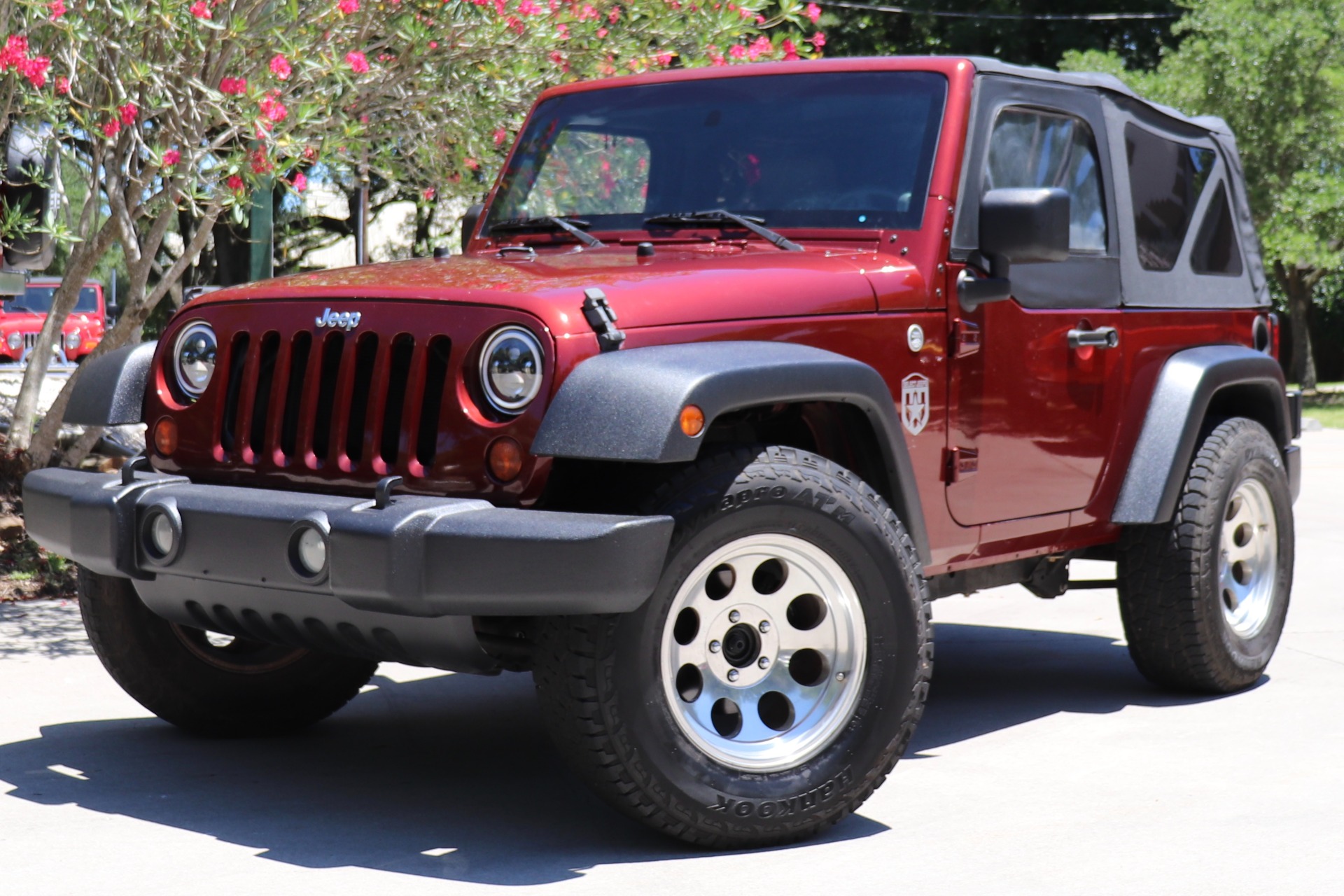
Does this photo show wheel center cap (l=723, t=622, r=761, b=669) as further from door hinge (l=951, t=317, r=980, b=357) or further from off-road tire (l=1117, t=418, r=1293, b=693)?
off-road tire (l=1117, t=418, r=1293, b=693)

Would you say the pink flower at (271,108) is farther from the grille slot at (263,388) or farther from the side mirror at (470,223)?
the grille slot at (263,388)

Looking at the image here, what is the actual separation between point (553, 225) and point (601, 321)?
1.48 metres

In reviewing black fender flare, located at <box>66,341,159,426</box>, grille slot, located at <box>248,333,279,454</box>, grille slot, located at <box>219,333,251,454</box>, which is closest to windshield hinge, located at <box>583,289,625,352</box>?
grille slot, located at <box>248,333,279,454</box>

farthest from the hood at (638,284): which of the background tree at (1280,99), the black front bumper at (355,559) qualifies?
the background tree at (1280,99)

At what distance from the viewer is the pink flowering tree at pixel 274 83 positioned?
677cm

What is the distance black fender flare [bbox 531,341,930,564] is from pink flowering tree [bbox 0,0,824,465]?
10.5 ft

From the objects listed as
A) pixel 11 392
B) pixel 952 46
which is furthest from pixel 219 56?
pixel 952 46

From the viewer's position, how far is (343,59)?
A: 276 inches

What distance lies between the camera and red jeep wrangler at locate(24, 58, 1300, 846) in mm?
3852

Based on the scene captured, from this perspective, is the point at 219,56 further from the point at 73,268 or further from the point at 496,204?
the point at 496,204

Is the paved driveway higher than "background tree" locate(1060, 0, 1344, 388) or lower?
lower

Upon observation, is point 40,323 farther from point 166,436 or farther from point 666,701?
point 666,701

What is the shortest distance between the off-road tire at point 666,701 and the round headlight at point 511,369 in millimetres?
372

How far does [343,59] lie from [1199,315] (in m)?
3.48
